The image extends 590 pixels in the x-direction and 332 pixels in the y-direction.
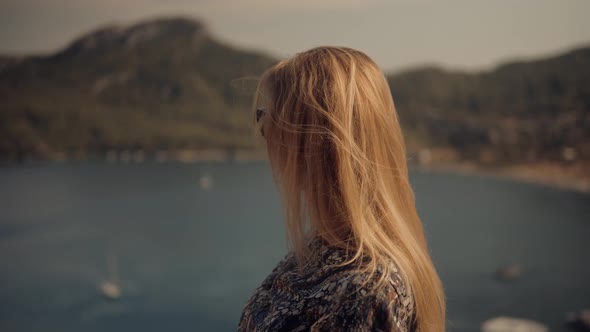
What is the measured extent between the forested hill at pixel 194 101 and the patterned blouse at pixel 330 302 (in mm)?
33493

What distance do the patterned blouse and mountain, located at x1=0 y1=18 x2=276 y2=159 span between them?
41.1 m

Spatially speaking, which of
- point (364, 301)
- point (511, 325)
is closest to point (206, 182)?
point (511, 325)

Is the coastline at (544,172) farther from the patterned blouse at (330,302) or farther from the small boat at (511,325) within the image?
the patterned blouse at (330,302)

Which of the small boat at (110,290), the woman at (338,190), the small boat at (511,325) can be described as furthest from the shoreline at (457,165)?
the woman at (338,190)

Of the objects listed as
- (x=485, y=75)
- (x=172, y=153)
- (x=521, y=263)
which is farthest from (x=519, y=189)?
(x=172, y=153)

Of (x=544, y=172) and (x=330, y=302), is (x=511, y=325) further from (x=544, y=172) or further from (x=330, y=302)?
(x=544, y=172)

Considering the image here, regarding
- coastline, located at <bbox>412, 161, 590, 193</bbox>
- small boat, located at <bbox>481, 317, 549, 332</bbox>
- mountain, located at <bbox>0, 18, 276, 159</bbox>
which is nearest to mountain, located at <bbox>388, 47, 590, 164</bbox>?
coastline, located at <bbox>412, 161, 590, 193</bbox>

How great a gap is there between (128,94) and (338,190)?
242 feet

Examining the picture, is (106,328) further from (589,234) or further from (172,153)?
(172,153)

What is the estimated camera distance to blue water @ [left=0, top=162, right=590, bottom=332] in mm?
20719

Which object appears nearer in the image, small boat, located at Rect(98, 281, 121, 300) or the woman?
the woman

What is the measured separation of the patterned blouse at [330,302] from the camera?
2.39ft

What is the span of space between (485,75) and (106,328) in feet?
224

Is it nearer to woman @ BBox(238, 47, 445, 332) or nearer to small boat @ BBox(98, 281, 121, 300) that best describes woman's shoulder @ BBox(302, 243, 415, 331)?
woman @ BBox(238, 47, 445, 332)
